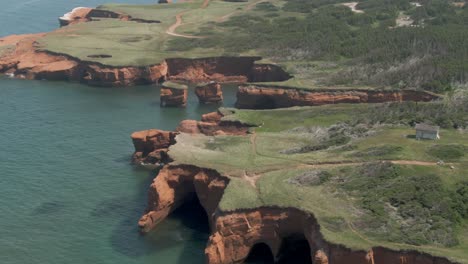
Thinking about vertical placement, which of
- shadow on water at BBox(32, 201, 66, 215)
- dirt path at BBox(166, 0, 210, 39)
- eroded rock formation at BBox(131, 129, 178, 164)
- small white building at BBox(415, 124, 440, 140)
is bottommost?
shadow on water at BBox(32, 201, 66, 215)

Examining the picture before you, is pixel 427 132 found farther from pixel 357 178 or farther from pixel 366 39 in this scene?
pixel 366 39

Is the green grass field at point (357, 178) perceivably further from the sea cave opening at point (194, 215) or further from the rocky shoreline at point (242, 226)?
the sea cave opening at point (194, 215)

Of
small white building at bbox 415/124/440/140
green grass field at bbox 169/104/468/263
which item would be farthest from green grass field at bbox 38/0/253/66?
small white building at bbox 415/124/440/140

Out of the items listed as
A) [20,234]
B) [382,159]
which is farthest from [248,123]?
[20,234]

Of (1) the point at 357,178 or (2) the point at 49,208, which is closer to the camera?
(1) the point at 357,178

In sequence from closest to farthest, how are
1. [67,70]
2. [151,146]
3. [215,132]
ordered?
[151,146] < [215,132] < [67,70]

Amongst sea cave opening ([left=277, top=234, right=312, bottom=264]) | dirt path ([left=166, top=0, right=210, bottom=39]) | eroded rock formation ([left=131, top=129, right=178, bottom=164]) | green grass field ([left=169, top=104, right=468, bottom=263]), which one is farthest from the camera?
dirt path ([left=166, top=0, right=210, bottom=39])

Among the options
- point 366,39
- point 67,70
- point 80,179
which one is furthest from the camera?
point 366,39

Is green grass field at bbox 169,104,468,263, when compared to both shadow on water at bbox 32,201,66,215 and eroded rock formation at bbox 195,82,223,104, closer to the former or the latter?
shadow on water at bbox 32,201,66,215

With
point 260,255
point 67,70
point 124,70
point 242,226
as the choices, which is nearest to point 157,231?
point 260,255
